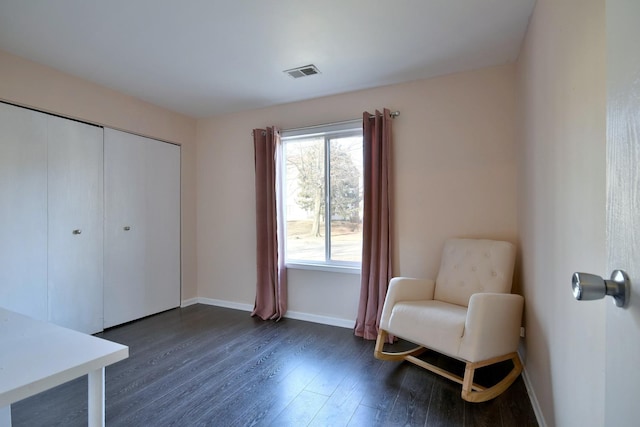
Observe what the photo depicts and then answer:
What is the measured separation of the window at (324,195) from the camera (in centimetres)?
311

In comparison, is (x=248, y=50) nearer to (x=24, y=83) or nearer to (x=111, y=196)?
(x=24, y=83)

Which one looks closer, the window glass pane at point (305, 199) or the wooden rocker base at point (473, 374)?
the wooden rocker base at point (473, 374)

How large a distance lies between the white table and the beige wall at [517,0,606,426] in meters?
1.48

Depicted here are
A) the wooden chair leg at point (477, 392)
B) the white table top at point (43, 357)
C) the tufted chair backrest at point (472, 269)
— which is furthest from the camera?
the tufted chair backrest at point (472, 269)

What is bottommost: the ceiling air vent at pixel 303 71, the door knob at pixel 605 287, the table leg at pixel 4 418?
the table leg at pixel 4 418

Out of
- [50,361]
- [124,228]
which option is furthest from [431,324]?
[124,228]

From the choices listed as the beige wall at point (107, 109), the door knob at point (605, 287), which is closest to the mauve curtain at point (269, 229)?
the beige wall at point (107, 109)

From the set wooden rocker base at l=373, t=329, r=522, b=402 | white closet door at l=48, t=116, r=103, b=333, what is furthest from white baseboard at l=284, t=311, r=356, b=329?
white closet door at l=48, t=116, r=103, b=333

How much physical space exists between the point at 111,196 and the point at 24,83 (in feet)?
3.63

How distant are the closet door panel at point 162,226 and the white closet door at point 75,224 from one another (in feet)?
1.65

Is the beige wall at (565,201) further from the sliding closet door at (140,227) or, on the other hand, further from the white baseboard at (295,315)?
the sliding closet door at (140,227)

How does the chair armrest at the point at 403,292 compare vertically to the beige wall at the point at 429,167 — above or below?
below

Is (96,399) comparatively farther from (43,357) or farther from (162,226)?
(162,226)

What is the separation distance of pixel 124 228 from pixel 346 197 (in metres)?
2.33
